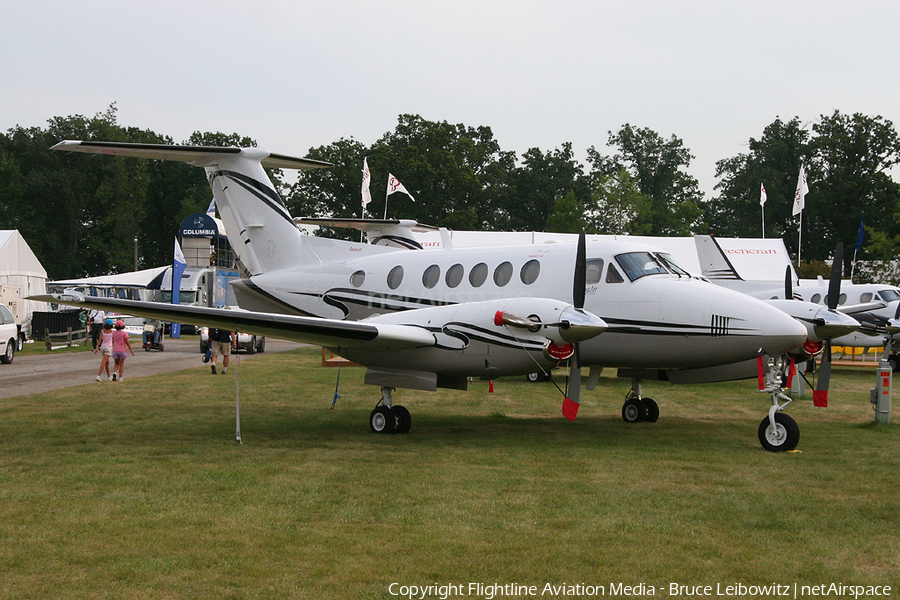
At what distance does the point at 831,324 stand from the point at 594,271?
3573 mm

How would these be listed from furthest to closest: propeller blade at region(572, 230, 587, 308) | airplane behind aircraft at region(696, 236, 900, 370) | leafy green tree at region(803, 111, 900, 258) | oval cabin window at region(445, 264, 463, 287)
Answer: leafy green tree at region(803, 111, 900, 258) → airplane behind aircraft at region(696, 236, 900, 370) → oval cabin window at region(445, 264, 463, 287) → propeller blade at region(572, 230, 587, 308)

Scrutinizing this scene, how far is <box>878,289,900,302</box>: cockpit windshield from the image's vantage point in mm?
25031

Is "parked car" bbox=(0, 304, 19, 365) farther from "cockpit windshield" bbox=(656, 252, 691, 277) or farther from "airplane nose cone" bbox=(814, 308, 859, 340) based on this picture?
"airplane nose cone" bbox=(814, 308, 859, 340)

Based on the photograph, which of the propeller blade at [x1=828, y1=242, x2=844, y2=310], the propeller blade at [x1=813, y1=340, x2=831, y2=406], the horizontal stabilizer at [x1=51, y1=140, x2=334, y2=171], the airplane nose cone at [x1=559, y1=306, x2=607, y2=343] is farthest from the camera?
the horizontal stabilizer at [x1=51, y1=140, x2=334, y2=171]

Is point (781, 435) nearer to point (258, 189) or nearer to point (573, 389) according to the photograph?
point (573, 389)

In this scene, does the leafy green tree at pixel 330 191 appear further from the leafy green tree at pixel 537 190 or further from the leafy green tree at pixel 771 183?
the leafy green tree at pixel 771 183

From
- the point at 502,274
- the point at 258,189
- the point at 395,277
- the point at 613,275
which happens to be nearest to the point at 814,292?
the point at 613,275

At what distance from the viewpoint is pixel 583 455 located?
1015cm

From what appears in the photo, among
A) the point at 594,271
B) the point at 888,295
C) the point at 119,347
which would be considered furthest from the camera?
the point at 888,295

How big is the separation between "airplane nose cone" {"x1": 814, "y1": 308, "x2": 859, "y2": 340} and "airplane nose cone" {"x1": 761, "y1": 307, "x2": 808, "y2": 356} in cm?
130

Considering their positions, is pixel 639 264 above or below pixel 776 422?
above

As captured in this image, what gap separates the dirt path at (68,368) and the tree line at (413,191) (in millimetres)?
47489

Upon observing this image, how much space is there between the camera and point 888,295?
2514 centimetres

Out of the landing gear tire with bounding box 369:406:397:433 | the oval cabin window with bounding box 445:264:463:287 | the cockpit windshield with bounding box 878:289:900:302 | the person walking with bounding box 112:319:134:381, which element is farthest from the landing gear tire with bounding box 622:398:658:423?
the cockpit windshield with bounding box 878:289:900:302
